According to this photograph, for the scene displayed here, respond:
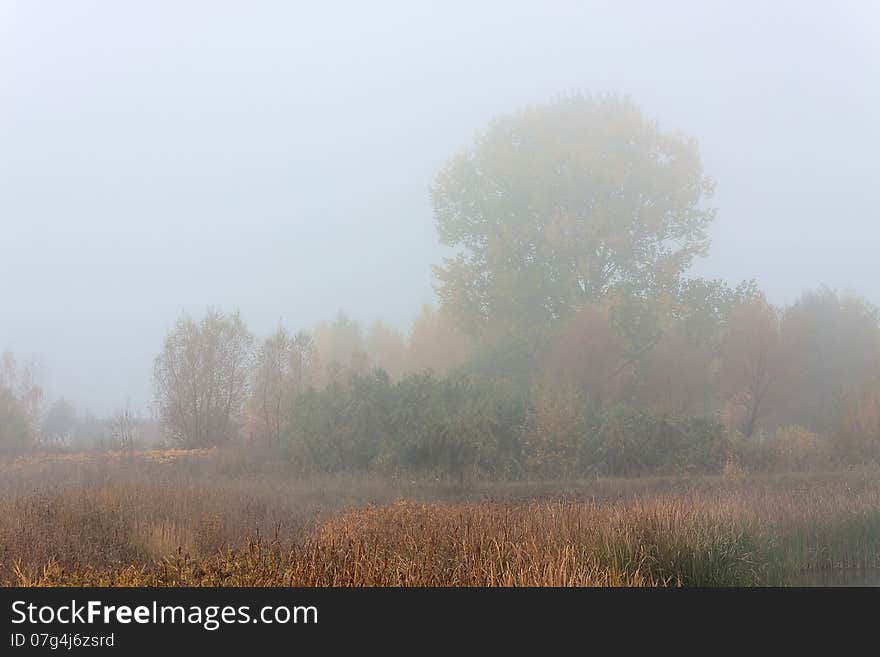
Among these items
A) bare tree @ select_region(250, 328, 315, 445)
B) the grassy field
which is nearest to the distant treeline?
bare tree @ select_region(250, 328, 315, 445)

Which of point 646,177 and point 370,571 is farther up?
point 646,177

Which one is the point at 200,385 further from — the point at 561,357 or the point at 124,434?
the point at 561,357

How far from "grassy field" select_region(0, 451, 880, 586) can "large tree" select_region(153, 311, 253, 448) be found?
19280mm

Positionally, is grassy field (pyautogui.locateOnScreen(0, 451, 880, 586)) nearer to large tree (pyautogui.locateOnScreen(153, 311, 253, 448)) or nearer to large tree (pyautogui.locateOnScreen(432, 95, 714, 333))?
large tree (pyautogui.locateOnScreen(153, 311, 253, 448))

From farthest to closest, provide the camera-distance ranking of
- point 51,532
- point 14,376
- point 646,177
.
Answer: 1. point 14,376
2. point 646,177
3. point 51,532

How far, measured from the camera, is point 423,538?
36.6 ft

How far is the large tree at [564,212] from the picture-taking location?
152 ft

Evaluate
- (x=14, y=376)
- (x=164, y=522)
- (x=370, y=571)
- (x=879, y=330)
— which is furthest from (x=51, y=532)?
(x=14, y=376)

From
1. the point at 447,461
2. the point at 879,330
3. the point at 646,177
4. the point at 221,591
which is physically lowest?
the point at 447,461

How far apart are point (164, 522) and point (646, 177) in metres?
41.1

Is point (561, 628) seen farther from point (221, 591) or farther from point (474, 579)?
point (221, 591)

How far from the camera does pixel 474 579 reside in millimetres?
8180

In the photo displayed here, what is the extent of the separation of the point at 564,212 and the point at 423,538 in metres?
38.7

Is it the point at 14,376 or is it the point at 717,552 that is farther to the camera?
the point at 14,376
